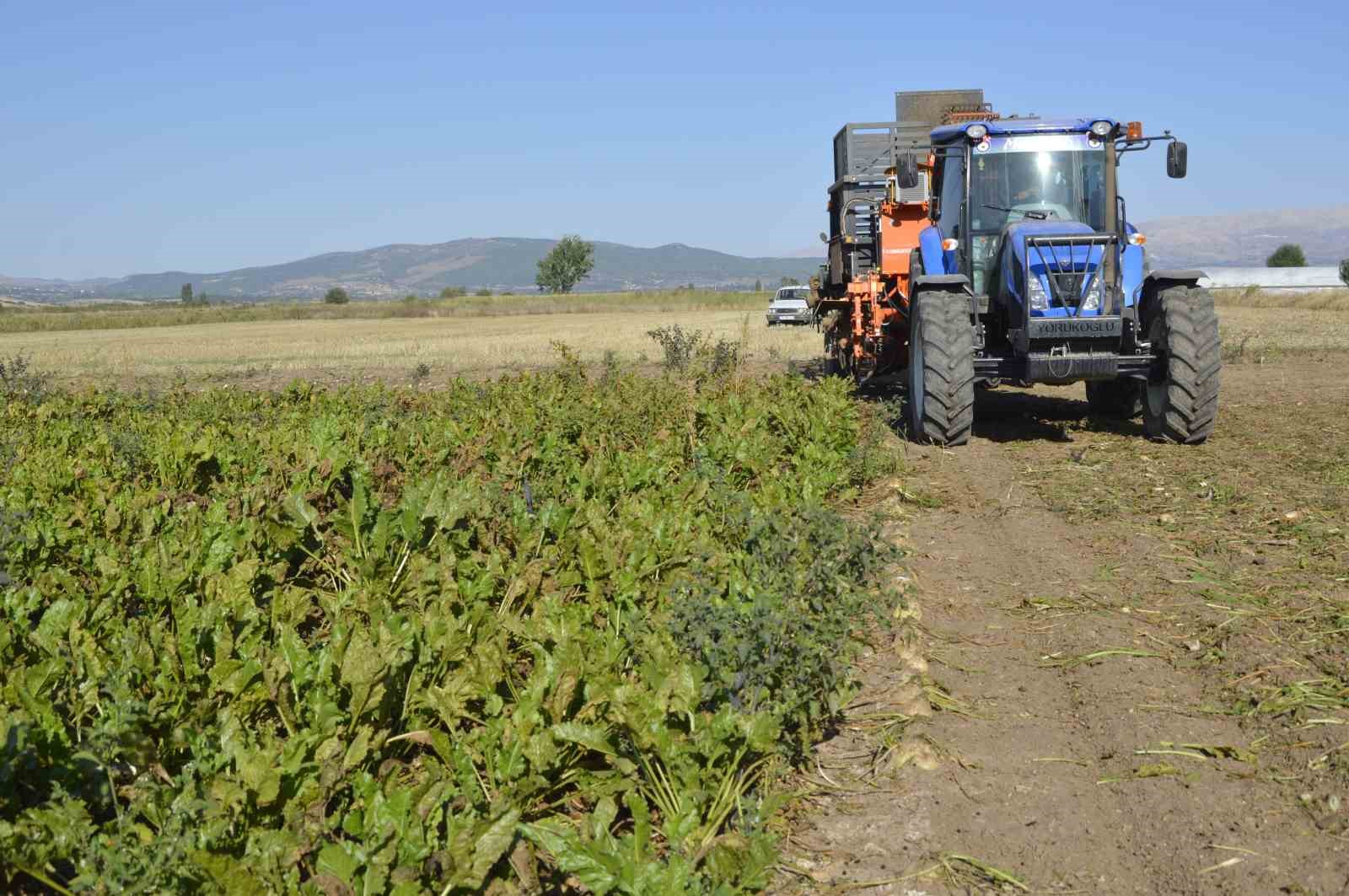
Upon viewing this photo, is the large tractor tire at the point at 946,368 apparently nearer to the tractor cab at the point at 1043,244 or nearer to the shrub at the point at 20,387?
the tractor cab at the point at 1043,244

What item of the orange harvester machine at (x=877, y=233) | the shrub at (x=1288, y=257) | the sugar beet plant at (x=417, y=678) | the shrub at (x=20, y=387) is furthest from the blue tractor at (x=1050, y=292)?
the shrub at (x=1288, y=257)

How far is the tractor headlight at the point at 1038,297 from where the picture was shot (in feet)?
34.3

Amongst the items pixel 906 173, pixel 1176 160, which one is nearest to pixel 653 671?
pixel 906 173

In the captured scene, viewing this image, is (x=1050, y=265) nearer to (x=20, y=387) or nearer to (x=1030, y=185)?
(x=1030, y=185)

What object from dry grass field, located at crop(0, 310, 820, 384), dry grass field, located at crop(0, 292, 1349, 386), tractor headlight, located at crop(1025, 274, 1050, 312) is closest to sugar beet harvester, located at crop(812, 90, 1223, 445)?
tractor headlight, located at crop(1025, 274, 1050, 312)

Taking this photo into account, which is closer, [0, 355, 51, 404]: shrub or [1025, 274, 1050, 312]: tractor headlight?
[1025, 274, 1050, 312]: tractor headlight

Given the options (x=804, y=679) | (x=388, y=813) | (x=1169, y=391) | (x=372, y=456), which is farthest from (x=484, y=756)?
(x=1169, y=391)

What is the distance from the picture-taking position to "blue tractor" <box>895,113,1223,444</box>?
33.6ft

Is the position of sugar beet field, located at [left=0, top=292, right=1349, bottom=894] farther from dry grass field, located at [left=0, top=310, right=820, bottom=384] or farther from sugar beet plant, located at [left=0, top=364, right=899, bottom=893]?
dry grass field, located at [left=0, top=310, right=820, bottom=384]

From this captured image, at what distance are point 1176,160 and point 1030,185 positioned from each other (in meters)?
1.33

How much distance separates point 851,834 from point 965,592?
2750 millimetres

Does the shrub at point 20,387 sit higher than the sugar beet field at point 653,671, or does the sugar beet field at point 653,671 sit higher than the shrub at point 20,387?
the shrub at point 20,387

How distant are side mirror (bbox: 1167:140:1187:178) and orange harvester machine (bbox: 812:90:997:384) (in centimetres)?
275

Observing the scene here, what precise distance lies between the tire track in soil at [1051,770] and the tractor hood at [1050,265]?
434 centimetres
